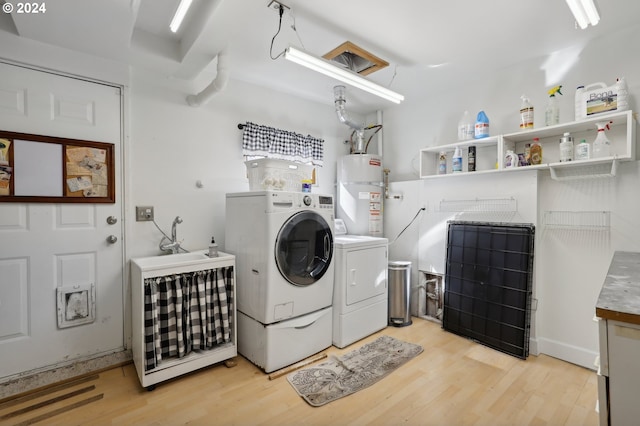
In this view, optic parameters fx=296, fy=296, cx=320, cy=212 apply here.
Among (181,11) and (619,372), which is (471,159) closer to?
(619,372)

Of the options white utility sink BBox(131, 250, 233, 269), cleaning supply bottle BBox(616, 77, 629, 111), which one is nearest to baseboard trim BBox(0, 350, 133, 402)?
white utility sink BBox(131, 250, 233, 269)

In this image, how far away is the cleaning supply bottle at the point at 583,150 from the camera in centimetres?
228

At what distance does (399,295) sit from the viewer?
3.29 meters

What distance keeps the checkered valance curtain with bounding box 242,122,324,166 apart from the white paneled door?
3.72 ft

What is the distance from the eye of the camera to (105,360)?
7.75 ft

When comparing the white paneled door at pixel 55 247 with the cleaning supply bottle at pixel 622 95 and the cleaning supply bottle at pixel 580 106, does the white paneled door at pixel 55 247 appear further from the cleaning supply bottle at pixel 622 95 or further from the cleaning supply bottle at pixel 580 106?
the cleaning supply bottle at pixel 622 95

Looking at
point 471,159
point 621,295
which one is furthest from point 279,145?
point 621,295

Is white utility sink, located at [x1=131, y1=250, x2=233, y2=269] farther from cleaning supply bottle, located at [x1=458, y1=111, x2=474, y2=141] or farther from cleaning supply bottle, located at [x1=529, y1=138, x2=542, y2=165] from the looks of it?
cleaning supply bottle, located at [x1=529, y1=138, x2=542, y2=165]

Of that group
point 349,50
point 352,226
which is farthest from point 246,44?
point 352,226

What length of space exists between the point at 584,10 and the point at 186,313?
127 inches

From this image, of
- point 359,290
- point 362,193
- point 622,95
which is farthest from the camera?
point 362,193

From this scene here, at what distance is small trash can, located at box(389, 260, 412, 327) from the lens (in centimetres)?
327

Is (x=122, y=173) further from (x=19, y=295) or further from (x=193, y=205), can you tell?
(x=19, y=295)

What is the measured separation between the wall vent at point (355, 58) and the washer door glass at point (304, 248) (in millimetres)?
1353
